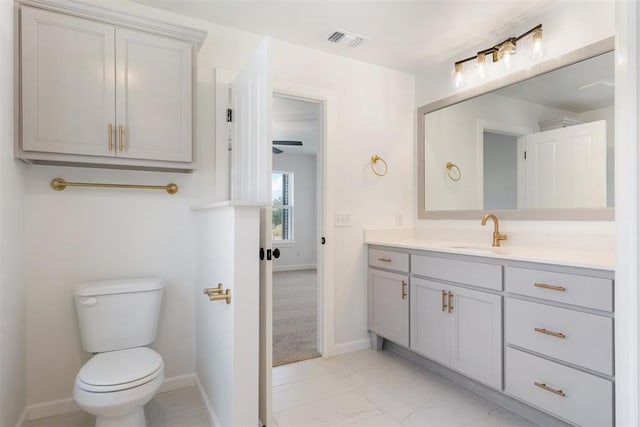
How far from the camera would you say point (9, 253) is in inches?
64.9

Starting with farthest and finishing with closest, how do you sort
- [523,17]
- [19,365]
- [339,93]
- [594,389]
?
[339,93] < [523,17] < [19,365] < [594,389]

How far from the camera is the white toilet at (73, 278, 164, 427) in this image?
150 cm

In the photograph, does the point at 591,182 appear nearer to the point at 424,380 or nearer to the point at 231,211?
the point at 424,380

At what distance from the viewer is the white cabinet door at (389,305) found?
8.29 feet

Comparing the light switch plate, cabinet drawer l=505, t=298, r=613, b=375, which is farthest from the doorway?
cabinet drawer l=505, t=298, r=613, b=375

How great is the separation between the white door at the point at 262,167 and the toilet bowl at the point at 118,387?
1.69ft

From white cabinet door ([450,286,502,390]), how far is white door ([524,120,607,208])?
2.54 feet

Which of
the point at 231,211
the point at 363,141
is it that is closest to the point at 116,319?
the point at 231,211

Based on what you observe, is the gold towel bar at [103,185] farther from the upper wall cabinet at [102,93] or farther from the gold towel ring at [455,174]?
the gold towel ring at [455,174]

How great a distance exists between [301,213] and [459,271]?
205 inches

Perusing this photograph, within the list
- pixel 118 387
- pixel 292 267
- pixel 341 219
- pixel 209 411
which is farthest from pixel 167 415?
pixel 292 267

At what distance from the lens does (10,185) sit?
166 centimetres

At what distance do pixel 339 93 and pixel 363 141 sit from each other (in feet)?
1.43

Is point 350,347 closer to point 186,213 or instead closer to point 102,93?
point 186,213
